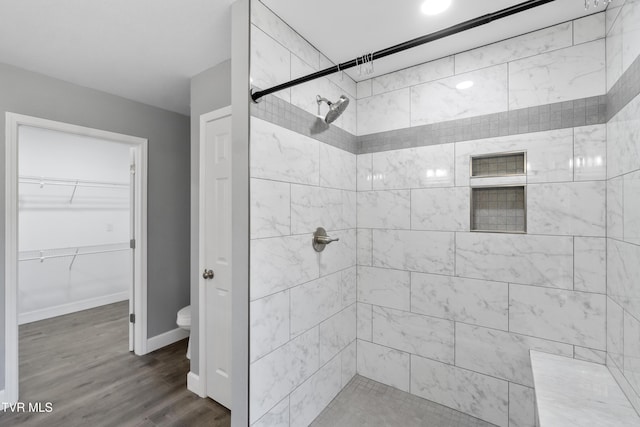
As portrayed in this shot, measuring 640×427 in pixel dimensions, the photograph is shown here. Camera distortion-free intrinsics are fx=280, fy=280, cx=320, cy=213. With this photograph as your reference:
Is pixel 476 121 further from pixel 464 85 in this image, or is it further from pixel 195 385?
pixel 195 385

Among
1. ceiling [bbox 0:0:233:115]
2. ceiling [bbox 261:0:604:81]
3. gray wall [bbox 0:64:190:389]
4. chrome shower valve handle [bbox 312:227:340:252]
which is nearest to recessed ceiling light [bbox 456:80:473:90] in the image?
ceiling [bbox 261:0:604:81]

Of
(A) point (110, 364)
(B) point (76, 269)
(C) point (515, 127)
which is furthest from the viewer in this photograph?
(B) point (76, 269)

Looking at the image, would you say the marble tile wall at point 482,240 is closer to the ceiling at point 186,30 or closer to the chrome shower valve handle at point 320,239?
the ceiling at point 186,30

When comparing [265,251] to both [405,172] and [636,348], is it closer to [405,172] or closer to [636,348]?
[405,172]

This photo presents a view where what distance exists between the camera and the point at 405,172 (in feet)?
6.95

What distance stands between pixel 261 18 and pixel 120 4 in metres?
0.75

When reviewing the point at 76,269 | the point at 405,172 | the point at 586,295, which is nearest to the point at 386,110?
the point at 405,172

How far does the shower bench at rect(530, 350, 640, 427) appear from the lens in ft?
3.79

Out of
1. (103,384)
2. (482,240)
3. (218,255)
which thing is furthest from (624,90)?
(103,384)

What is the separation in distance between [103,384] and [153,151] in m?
2.12

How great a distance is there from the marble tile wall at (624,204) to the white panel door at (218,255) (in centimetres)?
215

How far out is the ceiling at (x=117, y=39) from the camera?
152cm

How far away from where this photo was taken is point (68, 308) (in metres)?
3.95

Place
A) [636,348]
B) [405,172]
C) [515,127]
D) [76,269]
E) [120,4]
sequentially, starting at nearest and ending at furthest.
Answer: [636,348], [120,4], [515,127], [405,172], [76,269]
